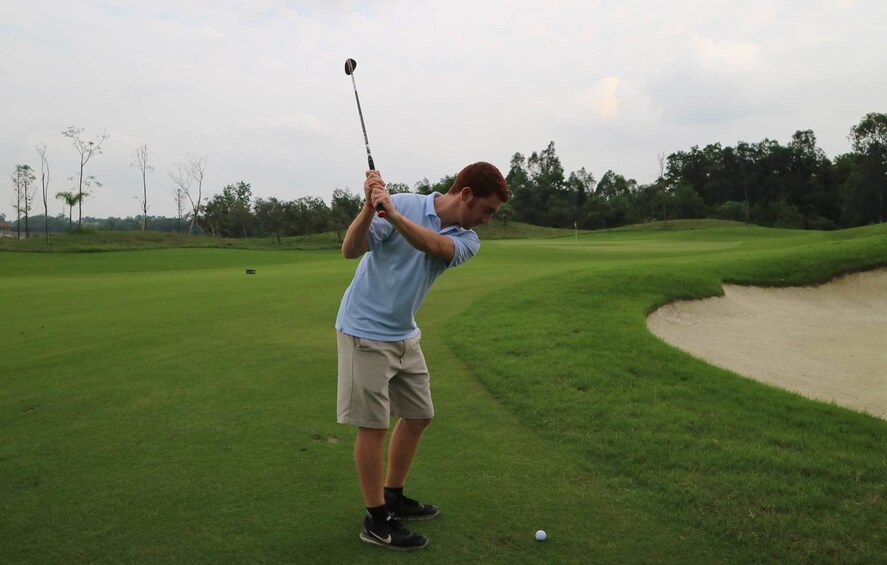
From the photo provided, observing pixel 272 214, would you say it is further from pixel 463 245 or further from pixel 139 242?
pixel 463 245

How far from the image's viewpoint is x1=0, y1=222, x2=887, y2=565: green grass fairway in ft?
12.1

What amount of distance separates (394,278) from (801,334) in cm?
971

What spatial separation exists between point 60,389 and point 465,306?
6373 mm

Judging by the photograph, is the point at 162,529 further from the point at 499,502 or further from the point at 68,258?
the point at 68,258

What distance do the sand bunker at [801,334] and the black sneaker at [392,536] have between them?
4986mm

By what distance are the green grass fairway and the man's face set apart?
5.71ft

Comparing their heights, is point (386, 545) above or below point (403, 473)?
below

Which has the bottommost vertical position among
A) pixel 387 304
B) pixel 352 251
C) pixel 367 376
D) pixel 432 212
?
pixel 367 376

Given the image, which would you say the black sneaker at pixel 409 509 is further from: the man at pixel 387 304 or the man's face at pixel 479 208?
the man's face at pixel 479 208

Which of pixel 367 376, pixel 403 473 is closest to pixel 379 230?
pixel 367 376

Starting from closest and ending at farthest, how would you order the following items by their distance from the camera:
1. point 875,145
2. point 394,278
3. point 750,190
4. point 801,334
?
point 394,278
point 801,334
point 875,145
point 750,190

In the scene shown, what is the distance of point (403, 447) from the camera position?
4.14 m

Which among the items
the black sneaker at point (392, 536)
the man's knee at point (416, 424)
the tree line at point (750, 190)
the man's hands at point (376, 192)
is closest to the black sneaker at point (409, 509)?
the black sneaker at point (392, 536)

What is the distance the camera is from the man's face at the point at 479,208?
377cm
